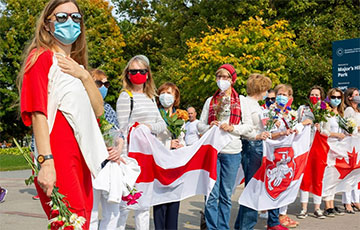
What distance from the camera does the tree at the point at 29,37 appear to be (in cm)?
3503

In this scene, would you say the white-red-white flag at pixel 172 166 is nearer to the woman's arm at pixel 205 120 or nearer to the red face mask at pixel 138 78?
the woman's arm at pixel 205 120

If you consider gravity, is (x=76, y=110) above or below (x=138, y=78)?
below

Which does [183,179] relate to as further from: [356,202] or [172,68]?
[172,68]

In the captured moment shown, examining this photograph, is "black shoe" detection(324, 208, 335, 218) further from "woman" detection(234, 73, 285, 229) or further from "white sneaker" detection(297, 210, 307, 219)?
"woman" detection(234, 73, 285, 229)

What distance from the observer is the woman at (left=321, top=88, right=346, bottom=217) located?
847 cm

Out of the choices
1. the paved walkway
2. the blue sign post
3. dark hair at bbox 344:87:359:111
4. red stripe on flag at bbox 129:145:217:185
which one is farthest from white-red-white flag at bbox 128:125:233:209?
the blue sign post

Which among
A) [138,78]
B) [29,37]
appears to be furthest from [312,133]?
[29,37]

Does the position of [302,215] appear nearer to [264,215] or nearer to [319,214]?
[319,214]

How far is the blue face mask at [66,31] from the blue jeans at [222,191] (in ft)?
11.6

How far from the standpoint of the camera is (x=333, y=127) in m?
8.77

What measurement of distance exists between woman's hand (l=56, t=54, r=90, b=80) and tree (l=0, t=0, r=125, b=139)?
104 ft

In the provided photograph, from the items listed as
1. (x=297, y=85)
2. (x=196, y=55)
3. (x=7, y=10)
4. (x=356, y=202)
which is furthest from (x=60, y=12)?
(x=7, y=10)

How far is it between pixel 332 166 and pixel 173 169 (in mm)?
3776

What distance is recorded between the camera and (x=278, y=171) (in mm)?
7035
